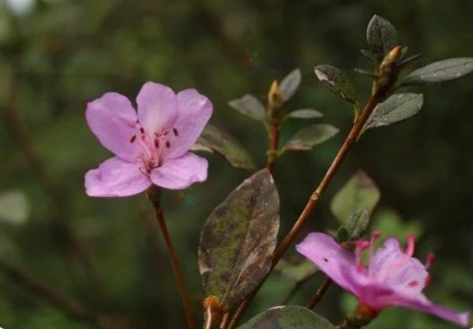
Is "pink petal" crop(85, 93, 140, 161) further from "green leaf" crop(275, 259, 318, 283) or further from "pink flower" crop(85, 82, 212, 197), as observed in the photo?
"green leaf" crop(275, 259, 318, 283)

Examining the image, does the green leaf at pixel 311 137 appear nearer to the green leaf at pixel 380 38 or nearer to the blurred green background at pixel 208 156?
the green leaf at pixel 380 38

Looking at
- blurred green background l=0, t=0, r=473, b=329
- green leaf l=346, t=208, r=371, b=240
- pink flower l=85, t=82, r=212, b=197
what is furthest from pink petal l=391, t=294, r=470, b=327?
blurred green background l=0, t=0, r=473, b=329

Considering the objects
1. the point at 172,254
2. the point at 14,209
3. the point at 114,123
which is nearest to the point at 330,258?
the point at 172,254

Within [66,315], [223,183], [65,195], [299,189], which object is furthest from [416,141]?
[65,195]

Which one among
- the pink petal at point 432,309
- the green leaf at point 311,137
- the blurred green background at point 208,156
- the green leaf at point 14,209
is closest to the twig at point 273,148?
the green leaf at point 311,137

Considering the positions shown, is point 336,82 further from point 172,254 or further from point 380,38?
point 172,254

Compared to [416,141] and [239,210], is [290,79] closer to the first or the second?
[239,210]
